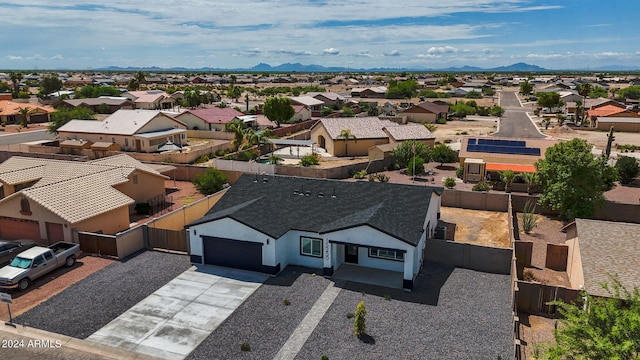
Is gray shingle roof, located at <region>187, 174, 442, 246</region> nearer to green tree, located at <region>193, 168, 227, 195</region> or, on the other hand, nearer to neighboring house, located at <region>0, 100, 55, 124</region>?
green tree, located at <region>193, 168, 227, 195</region>

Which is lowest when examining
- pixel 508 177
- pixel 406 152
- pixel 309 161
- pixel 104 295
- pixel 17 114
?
pixel 104 295

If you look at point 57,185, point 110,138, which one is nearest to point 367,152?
point 110,138

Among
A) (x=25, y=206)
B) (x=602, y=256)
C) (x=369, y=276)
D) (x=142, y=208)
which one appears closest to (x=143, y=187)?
(x=142, y=208)

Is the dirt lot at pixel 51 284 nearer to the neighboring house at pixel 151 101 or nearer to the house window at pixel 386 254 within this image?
the house window at pixel 386 254

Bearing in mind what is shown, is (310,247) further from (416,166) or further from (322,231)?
(416,166)

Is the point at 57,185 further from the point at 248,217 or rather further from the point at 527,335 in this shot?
the point at 527,335

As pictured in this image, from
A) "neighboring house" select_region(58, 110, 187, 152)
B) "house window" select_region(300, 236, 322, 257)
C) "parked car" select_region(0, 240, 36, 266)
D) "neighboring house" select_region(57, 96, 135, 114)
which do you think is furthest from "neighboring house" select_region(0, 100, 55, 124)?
"house window" select_region(300, 236, 322, 257)

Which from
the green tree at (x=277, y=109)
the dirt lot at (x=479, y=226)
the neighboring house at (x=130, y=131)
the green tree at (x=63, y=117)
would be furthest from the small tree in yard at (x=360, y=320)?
the green tree at (x=63, y=117)
